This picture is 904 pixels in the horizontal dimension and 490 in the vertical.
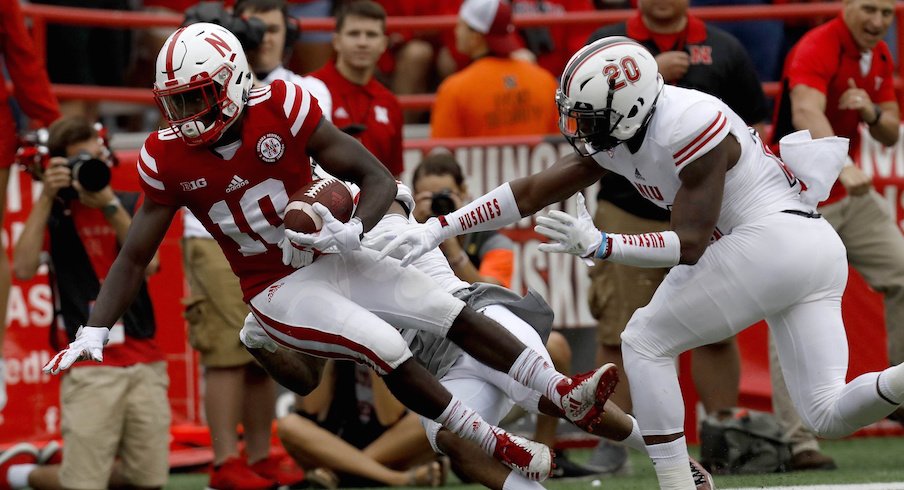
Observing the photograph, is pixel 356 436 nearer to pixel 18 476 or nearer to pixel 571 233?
pixel 18 476

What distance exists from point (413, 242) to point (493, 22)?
333cm

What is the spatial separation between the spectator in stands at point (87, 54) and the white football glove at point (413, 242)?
424 cm

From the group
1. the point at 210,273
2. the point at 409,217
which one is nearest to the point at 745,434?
the point at 409,217

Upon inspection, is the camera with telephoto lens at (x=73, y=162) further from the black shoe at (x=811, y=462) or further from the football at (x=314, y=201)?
the black shoe at (x=811, y=462)

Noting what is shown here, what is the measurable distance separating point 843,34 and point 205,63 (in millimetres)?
3409

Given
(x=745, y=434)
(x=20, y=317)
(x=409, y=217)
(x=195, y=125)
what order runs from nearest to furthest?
(x=195, y=125) → (x=409, y=217) → (x=745, y=434) → (x=20, y=317)

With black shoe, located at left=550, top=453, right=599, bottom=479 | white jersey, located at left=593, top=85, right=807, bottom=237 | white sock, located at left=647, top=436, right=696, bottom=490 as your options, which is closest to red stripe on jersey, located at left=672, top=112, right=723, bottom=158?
white jersey, located at left=593, top=85, right=807, bottom=237

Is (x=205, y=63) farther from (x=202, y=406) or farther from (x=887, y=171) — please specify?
(x=887, y=171)

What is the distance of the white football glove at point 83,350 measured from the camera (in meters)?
5.38

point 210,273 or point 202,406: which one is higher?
point 210,273

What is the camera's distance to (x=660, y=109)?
542 centimetres

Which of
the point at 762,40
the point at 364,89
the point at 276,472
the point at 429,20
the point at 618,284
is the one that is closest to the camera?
the point at 276,472

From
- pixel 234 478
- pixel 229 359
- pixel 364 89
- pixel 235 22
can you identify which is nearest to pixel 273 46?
pixel 235 22

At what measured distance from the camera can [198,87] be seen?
5.21 m
